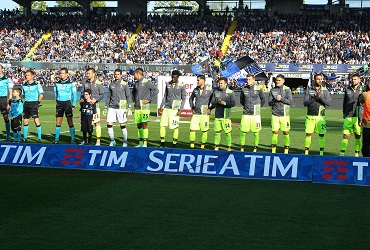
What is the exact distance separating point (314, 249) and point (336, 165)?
481cm

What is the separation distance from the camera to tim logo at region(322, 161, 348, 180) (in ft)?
37.8

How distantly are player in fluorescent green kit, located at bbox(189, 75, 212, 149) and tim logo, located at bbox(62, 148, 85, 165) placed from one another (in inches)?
194

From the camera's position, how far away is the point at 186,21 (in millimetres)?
61719

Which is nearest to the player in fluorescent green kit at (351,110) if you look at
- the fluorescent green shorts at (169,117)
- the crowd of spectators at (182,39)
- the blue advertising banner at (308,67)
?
the fluorescent green shorts at (169,117)

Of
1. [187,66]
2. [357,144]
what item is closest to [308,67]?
[187,66]

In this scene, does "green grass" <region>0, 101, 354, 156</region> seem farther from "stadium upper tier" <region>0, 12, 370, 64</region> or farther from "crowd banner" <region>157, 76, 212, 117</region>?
"stadium upper tier" <region>0, 12, 370, 64</region>

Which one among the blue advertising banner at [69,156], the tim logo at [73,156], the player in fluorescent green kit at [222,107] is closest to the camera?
the blue advertising banner at [69,156]

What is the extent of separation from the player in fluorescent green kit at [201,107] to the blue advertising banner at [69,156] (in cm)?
472

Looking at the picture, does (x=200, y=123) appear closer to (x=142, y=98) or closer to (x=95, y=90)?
(x=142, y=98)

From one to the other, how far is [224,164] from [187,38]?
47301 millimetres

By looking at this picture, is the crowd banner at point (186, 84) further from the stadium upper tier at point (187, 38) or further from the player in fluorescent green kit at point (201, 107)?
the stadium upper tier at point (187, 38)

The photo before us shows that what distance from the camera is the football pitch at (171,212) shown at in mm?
7387

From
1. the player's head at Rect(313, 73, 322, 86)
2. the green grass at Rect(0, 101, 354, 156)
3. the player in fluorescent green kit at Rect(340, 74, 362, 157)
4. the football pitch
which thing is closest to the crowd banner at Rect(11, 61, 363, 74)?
the green grass at Rect(0, 101, 354, 156)

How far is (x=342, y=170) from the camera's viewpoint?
1155 centimetres
